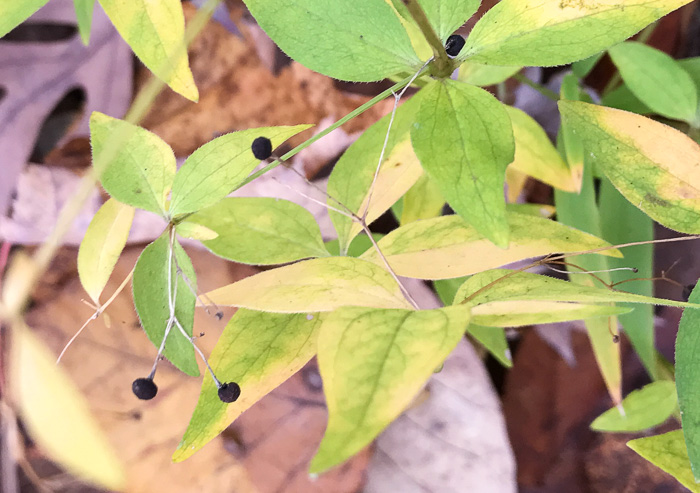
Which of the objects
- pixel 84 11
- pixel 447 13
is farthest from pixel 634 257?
pixel 84 11

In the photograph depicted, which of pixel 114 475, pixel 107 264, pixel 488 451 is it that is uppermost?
pixel 107 264

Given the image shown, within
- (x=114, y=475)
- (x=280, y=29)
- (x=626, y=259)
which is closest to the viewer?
(x=280, y=29)

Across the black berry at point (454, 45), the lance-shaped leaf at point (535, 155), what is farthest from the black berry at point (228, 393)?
the lance-shaped leaf at point (535, 155)

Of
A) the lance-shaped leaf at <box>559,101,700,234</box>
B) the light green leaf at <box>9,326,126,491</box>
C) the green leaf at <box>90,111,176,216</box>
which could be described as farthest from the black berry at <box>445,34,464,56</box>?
the light green leaf at <box>9,326,126,491</box>

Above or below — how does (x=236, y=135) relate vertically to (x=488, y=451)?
above

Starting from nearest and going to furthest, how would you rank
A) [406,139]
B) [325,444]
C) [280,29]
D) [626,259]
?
[325,444] < [280,29] < [406,139] < [626,259]

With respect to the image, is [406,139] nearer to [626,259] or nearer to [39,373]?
[626,259]

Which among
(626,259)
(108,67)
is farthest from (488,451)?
(108,67)

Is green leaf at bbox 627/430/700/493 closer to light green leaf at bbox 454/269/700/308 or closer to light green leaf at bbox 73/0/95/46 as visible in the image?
light green leaf at bbox 454/269/700/308

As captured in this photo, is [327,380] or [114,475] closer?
[327,380]
